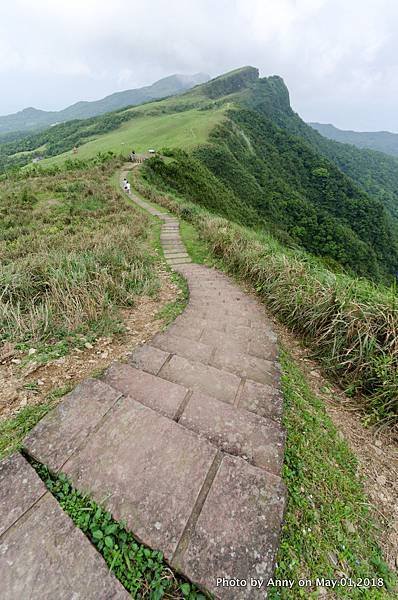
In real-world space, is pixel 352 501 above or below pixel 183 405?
below

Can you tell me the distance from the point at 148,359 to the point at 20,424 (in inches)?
38.8

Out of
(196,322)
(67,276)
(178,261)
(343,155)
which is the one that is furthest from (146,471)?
(343,155)

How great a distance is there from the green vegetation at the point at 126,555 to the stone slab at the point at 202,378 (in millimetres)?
959

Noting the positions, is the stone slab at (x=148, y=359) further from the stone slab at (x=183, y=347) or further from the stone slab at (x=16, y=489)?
the stone slab at (x=16, y=489)

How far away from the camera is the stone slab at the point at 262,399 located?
6.16 feet

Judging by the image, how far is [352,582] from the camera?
1.21 meters

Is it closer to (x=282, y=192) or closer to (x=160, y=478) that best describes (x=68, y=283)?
(x=160, y=478)

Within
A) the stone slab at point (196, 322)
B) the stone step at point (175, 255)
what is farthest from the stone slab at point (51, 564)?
the stone step at point (175, 255)

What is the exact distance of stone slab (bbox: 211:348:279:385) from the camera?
229 cm

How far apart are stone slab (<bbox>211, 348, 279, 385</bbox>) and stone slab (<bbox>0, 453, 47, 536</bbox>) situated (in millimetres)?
1524

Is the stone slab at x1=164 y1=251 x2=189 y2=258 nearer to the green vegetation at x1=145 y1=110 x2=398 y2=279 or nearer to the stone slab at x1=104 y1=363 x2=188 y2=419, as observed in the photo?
the stone slab at x1=104 y1=363 x2=188 y2=419

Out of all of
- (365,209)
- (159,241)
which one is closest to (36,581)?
(159,241)

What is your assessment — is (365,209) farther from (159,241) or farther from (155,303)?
(155,303)

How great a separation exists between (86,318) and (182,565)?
2399 mm
